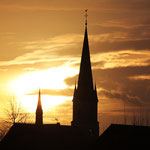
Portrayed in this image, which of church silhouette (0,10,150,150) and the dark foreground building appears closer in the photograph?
the dark foreground building

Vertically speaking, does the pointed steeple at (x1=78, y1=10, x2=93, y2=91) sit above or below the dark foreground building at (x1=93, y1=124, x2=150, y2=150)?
above

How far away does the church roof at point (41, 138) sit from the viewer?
7425 cm

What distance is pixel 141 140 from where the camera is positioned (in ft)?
187

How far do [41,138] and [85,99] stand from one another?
22.9 metres

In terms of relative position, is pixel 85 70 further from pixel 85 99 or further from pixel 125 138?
pixel 125 138

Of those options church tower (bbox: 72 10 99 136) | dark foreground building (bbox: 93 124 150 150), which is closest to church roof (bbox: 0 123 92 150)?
dark foreground building (bbox: 93 124 150 150)

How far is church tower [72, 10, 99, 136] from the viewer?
9512 cm

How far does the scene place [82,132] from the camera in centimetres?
7981

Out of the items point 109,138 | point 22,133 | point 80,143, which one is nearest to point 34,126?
point 22,133

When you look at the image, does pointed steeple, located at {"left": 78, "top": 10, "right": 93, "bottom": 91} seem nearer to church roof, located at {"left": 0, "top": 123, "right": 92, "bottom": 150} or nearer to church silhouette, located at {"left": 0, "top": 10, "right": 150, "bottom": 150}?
church silhouette, located at {"left": 0, "top": 10, "right": 150, "bottom": 150}

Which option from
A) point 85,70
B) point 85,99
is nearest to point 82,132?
point 85,99

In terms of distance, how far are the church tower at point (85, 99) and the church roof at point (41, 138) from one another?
682 inches

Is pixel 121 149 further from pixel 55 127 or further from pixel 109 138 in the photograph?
pixel 55 127

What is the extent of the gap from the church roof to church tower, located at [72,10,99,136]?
17.3 meters
